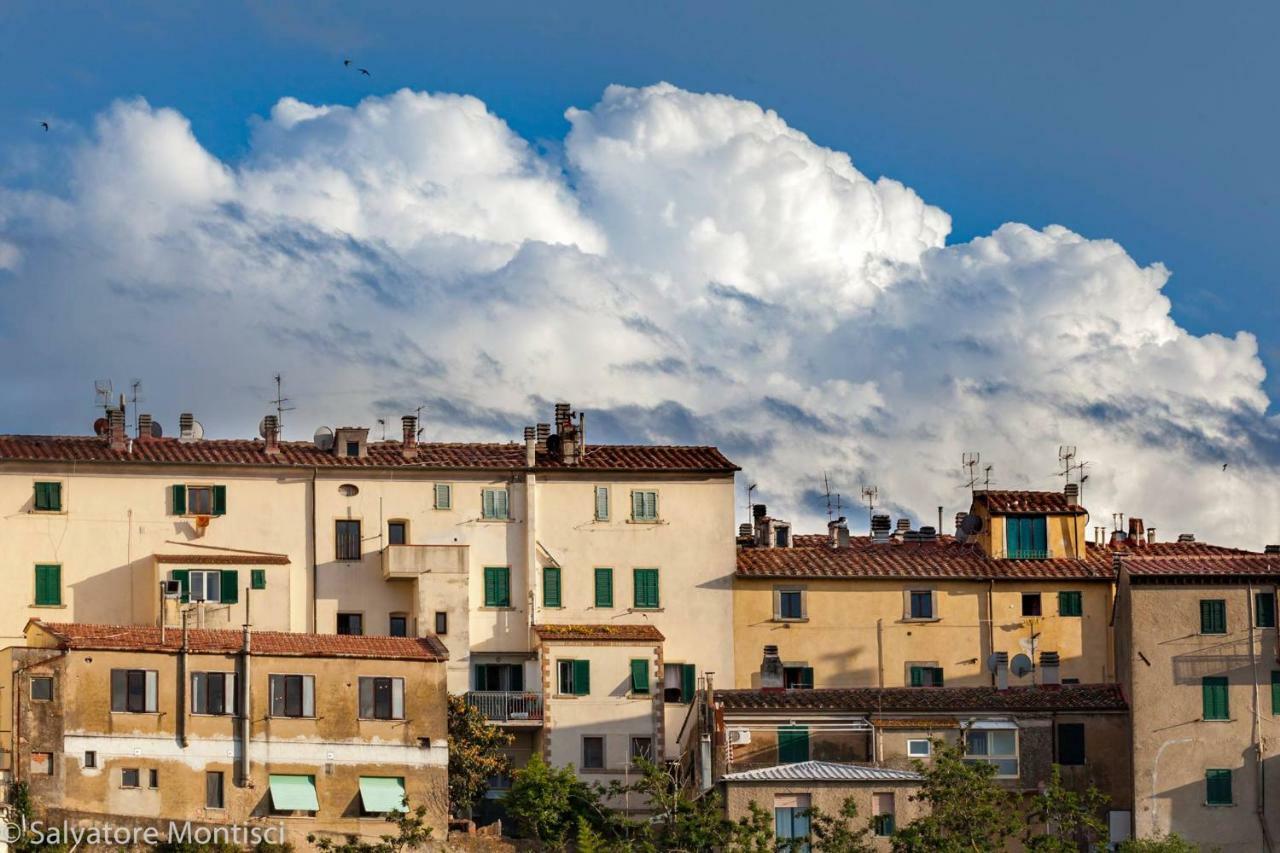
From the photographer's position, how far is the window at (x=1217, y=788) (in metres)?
93.9

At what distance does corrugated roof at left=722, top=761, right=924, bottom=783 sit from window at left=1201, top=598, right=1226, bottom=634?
1095 cm

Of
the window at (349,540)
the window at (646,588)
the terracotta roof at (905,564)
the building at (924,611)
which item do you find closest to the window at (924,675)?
the building at (924,611)

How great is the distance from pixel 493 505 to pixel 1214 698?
932 inches

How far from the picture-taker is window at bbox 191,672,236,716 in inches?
3600

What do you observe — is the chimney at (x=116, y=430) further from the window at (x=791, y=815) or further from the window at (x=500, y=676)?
the window at (x=791, y=815)

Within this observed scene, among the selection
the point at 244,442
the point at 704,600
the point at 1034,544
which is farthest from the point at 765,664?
the point at 244,442

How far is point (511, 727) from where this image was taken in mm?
99812

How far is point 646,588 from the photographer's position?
340 feet

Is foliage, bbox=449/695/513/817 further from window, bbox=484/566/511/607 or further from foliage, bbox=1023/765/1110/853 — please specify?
foliage, bbox=1023/765/1110/853

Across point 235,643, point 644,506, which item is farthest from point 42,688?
point 644,506

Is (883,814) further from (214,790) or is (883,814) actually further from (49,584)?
(49,584)

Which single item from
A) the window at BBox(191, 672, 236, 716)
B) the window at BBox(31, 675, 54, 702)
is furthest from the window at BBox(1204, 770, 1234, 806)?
the window at BBox(31, 675, 54, 702)

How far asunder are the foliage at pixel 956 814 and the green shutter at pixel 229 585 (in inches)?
906

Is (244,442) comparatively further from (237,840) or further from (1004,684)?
(1004,684)
